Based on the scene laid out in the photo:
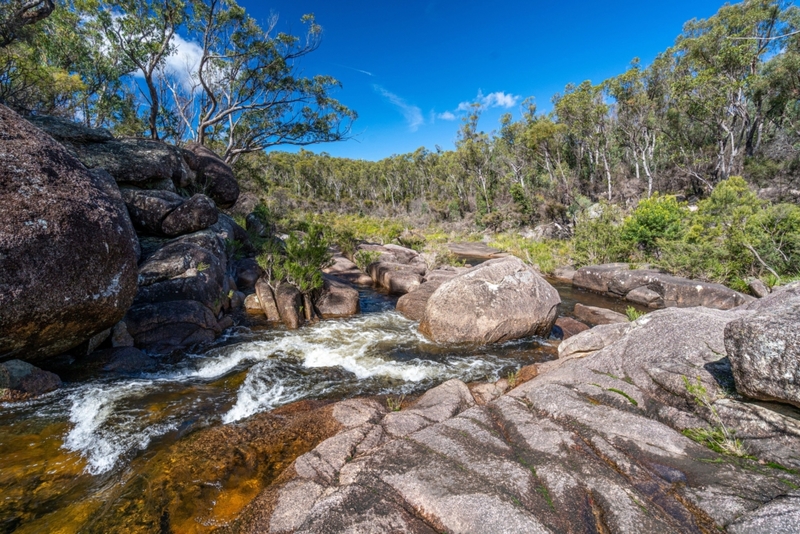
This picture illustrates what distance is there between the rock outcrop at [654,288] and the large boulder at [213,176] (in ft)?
54.1

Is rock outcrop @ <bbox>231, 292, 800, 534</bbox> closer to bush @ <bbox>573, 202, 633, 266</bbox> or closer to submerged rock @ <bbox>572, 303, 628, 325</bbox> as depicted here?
submerged rock @ <bbox>572, 303, 628, 325</bbox>

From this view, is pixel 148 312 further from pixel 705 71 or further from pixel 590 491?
pixel 705 71

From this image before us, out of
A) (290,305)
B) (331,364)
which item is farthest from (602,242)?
(331,364)

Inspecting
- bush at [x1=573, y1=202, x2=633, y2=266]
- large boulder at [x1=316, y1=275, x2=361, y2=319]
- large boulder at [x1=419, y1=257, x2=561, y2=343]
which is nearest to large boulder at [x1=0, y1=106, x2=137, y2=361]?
large boulder at [x1=316, y1=275, x2=361, y2=319]

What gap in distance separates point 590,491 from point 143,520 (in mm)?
3787

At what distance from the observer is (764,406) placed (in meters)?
3.21

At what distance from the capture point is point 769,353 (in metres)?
2.87

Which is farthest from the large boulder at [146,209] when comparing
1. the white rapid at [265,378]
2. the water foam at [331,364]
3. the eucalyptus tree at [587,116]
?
the eucalyptus tree at [587,116]

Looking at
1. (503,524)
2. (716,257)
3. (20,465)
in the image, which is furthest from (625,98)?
(20,465)

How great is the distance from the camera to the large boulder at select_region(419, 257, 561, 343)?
25.4ft

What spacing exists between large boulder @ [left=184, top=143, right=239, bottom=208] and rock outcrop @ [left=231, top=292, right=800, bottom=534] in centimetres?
1392

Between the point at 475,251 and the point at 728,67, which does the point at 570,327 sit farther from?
the point at 728,67

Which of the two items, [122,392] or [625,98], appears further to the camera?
[625,98]

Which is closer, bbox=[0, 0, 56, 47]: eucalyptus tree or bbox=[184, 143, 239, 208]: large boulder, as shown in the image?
bbox=[0, 0, 56, 47]: eucalyptus tree
